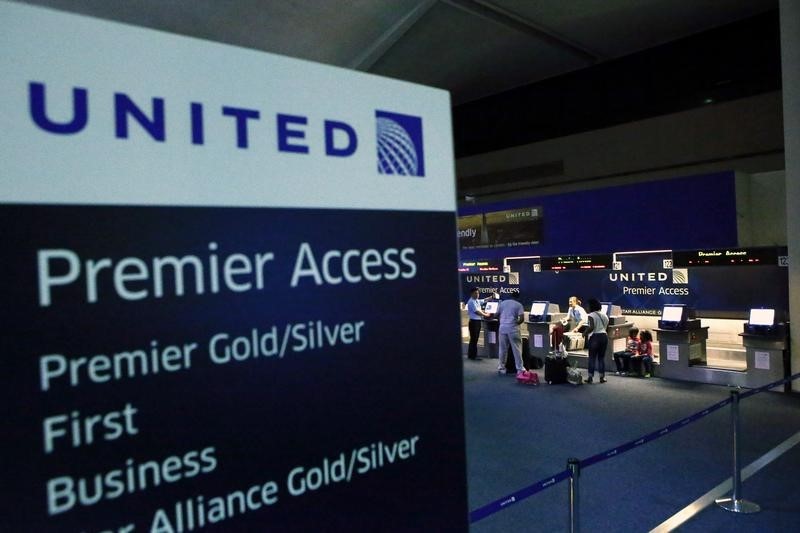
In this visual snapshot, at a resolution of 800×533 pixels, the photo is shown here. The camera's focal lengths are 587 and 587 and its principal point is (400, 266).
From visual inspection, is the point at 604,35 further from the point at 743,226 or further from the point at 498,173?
the point at 498,173

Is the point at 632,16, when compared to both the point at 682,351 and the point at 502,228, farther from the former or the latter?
the point at 682,351

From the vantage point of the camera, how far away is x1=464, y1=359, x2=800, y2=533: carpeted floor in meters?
4.16

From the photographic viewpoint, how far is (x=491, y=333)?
40.0 ft

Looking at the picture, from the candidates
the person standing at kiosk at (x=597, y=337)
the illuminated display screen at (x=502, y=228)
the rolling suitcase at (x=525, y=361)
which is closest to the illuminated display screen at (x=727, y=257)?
the person standing at kiosk at (x=597, y=337)

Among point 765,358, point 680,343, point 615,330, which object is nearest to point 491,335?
point 615,330

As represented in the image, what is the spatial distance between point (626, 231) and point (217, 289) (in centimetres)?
983

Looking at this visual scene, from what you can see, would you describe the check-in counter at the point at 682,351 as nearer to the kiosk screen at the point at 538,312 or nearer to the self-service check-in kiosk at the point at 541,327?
the self-service check-in kiosk at the point at 541,327

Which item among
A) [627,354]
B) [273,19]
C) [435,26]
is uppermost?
[435,26]

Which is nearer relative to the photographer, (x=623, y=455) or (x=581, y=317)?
(x=623, y=455)

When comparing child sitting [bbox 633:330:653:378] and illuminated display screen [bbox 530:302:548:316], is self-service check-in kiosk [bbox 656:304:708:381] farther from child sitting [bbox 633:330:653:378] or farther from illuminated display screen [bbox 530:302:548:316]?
illuminated display screen [bbox 530:302:548:316]

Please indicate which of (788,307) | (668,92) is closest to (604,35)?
(668,92)

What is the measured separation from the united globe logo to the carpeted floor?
3.39 m

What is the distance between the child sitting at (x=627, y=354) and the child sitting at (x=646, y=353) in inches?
3.2

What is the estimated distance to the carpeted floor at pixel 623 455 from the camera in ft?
13.7
